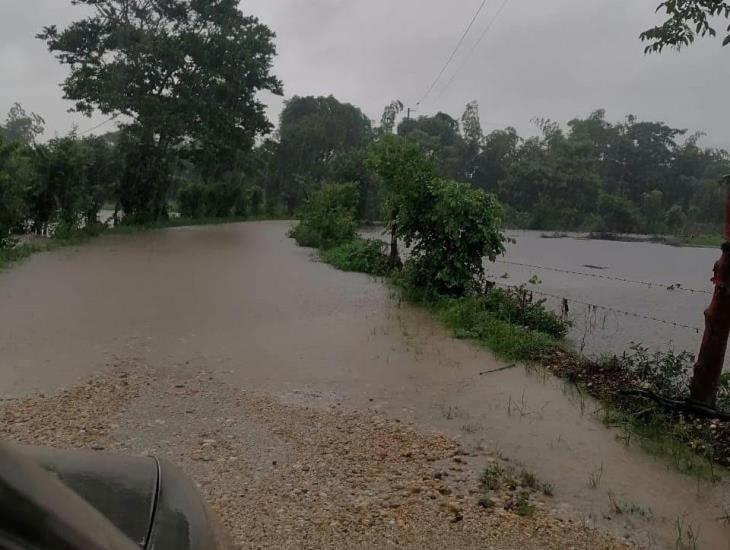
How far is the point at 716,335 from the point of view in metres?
5.12

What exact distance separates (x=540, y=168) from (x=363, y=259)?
113 ft

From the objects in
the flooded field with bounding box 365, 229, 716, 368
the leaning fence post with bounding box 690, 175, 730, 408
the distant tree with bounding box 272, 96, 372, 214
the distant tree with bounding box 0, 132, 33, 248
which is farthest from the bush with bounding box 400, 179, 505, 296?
the distant tree with bounding box 272, 96, 372, 214

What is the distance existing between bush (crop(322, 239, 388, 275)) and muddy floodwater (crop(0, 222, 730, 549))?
724mm

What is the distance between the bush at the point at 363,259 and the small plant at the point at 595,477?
33.3ft

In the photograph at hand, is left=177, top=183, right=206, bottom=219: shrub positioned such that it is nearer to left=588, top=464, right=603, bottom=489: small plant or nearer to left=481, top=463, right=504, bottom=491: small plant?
left=481, top=463, right=504, bottom=491: small plant

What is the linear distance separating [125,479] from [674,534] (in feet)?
11.3

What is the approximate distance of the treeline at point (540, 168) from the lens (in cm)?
4291

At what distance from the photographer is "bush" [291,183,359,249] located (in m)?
19.7

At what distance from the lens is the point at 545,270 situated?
1697 centimetres

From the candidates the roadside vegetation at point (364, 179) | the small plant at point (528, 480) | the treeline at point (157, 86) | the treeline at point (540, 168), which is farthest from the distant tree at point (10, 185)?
the treeline at point (540, 168)

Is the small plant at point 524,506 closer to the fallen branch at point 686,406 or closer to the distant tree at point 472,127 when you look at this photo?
the fallen branch at point 686,406

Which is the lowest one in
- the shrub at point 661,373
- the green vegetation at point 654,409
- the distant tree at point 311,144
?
the green vegetation at point 654,409

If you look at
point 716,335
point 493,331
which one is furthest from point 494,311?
point 716,335

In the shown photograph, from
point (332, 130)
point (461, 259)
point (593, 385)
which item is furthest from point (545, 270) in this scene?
point (332, 130)
